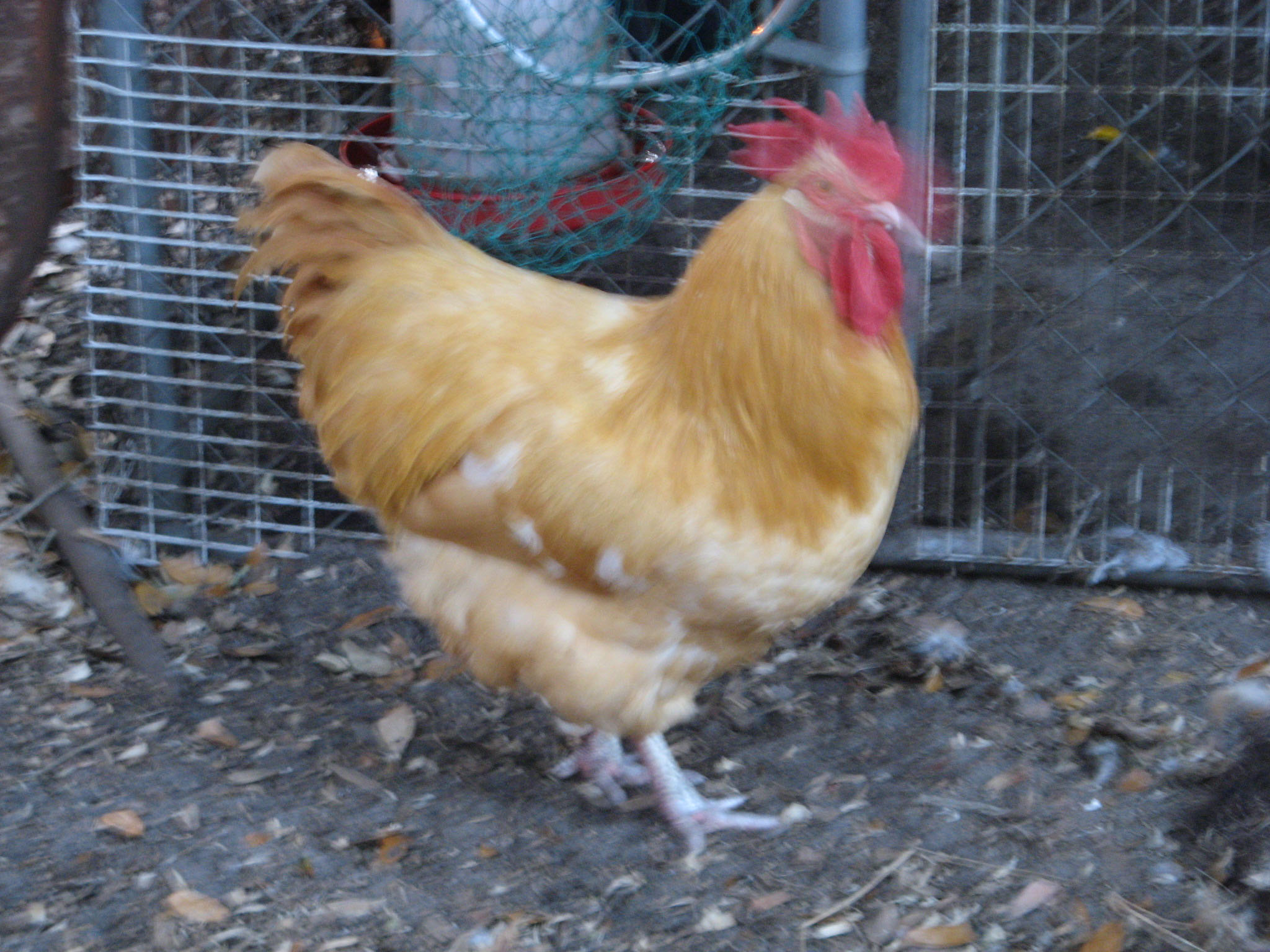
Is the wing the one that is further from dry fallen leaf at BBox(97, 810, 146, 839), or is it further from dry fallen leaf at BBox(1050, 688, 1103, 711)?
dry fallen leaf at BBox(1050, 688, 1103, 711)

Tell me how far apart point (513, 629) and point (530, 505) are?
0.28m

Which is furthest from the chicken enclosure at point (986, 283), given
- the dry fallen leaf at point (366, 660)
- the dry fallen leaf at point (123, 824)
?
the dry fallen leaf at point (123, 824)

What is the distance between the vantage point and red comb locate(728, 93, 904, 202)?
2080 mm

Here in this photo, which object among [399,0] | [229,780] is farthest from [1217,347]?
A: [229,780]

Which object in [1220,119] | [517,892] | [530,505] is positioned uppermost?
[1220,119]

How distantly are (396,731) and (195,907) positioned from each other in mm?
659

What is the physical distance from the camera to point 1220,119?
3.67 metres

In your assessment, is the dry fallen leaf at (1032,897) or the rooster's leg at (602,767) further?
the rooster's leg at (602,767)

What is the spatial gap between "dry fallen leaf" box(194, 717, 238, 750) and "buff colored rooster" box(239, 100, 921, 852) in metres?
0.65

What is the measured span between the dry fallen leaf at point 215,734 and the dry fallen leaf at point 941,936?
1.60 m

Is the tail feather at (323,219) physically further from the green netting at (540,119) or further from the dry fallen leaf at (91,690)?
the dry fallen leaf at (91,690)

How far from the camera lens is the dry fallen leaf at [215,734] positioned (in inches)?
111

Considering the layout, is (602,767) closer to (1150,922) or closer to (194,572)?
(1150,922)

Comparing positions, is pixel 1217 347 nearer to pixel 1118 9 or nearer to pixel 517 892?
pixel 1118 9
